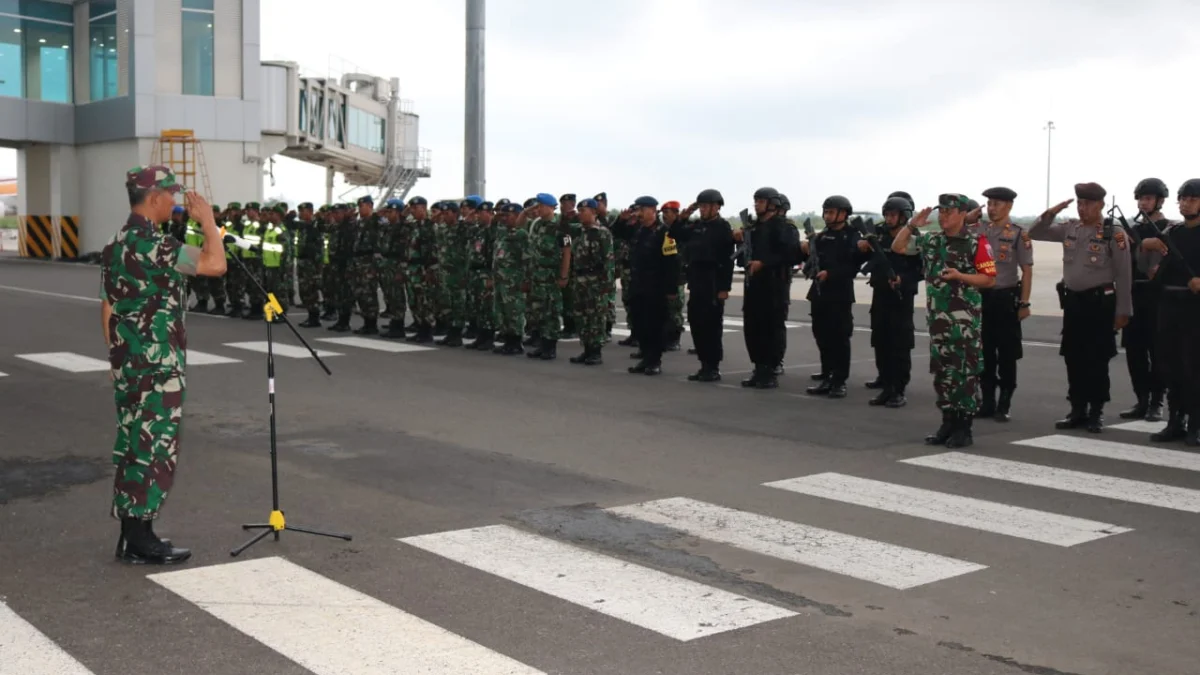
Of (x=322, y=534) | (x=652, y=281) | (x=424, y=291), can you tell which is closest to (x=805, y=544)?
Answer: (x=322, y=534)

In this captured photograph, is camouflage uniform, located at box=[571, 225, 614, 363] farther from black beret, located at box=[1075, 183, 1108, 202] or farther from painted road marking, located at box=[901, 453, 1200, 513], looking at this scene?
painted road marking, located at box=[901, 453, 1200, 513]

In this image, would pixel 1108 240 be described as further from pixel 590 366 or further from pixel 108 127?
pixel 108 127

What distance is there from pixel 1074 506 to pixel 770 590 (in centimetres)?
299

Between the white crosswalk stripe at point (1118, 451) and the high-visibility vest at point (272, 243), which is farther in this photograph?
the high-visibility vest at point (272, 243)

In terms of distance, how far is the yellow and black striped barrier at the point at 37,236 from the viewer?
50.7m

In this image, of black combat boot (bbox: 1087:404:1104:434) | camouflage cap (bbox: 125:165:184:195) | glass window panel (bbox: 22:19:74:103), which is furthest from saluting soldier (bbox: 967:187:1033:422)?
glass window panel (bbox: 22:19:74:103)

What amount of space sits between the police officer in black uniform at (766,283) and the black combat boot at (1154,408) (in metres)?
3.86

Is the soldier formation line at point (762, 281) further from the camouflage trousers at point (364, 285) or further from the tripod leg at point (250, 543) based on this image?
the tripod leg at point (250, 543)

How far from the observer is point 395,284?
19688 mm

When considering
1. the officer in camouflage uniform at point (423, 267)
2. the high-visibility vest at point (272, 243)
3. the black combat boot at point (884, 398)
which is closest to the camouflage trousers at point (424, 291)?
the officer in camouflage uniform at point (423, 267)

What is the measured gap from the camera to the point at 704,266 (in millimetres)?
15141

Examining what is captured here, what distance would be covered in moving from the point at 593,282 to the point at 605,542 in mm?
9285

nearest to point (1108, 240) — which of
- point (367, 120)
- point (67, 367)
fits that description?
point (67, 367)

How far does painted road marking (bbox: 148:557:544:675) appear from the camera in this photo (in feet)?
17.2
